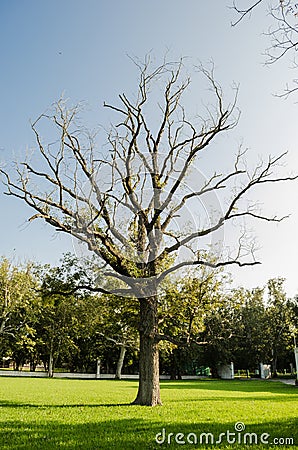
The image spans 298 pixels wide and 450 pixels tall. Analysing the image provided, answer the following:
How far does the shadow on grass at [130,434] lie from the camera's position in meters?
8.38

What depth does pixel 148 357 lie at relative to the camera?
629 inches

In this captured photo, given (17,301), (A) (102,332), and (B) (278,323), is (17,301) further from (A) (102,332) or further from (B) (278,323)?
(B) (278,323)

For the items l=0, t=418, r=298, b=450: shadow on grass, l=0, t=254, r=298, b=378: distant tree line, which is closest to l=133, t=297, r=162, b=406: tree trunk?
l=0, t=418, r=298, b=450: shadow on grass

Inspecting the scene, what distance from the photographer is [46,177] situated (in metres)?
17.3

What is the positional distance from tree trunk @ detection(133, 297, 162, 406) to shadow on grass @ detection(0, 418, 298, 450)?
3.95m

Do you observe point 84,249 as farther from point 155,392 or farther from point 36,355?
point 36,355

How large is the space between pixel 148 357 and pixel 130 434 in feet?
20.8

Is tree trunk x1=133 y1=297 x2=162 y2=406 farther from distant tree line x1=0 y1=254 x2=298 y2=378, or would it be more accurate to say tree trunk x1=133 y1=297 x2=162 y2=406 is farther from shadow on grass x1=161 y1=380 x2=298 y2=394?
shadow on grass x1=161 y1=380 x2=298 y2=394

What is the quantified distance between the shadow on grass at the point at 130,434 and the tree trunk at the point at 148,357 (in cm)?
395

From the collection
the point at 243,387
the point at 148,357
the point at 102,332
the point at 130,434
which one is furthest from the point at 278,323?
the point at 130,434

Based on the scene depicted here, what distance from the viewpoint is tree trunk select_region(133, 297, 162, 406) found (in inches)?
619

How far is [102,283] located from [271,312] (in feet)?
152

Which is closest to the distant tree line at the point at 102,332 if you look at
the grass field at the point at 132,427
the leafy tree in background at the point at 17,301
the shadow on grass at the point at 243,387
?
the leafy tree in background at the point at 17,301

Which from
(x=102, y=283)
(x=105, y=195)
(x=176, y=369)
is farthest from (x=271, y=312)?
(x=105, y=195)
